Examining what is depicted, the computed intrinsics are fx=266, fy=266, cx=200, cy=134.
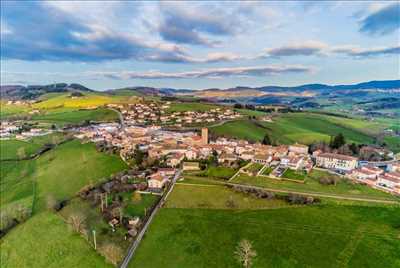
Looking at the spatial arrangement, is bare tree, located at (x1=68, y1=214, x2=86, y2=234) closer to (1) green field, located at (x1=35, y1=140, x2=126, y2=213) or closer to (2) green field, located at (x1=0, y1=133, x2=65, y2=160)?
(1) green field, located at (x1=35, y1=140, x2=126, y2=213)

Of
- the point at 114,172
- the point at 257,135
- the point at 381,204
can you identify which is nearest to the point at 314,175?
the point at 381,204

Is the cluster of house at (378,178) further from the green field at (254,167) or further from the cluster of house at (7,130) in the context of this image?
the cluster of house at (7,130)

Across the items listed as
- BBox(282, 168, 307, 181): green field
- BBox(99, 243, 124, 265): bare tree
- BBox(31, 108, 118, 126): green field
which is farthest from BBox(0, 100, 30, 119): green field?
BBox(282, 168, 307, 181): green field

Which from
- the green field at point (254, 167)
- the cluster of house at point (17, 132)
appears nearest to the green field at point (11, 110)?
the cluster of house at point (17, 132)

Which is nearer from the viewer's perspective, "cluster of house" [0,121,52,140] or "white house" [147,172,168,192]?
"white house" [147,172,168,192]

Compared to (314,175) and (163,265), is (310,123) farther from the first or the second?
(163,265)

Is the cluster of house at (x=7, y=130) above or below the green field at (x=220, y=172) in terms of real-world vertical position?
below

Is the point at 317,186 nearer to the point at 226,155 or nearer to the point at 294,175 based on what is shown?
the point at 294,175
